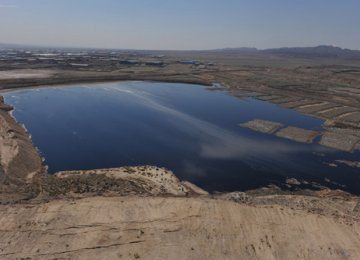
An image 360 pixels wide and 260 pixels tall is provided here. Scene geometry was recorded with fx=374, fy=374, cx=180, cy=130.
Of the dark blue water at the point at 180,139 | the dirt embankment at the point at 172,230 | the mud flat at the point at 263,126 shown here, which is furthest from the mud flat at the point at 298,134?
the dirt embankment at the point at 172,230

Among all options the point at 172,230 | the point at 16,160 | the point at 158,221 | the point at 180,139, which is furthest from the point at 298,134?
the point at 16,160

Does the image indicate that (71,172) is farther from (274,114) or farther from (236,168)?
(274,114)

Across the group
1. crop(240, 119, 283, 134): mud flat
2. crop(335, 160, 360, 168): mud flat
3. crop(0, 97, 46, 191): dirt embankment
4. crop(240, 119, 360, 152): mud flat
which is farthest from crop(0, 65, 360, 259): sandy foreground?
crop(240, 119, 283, 134): mud flat

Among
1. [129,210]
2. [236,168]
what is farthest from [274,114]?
[129,210]

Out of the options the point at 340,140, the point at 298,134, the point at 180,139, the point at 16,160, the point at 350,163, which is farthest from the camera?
the point at 298,134

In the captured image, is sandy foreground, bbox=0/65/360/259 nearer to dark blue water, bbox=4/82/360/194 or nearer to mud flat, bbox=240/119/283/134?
dark blue water, bbox=4/82/360/194

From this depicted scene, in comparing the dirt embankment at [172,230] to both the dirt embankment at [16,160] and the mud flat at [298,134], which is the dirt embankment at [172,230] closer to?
the dirt embankment at [16,160]

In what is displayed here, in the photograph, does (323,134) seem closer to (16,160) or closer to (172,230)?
(172,230)
